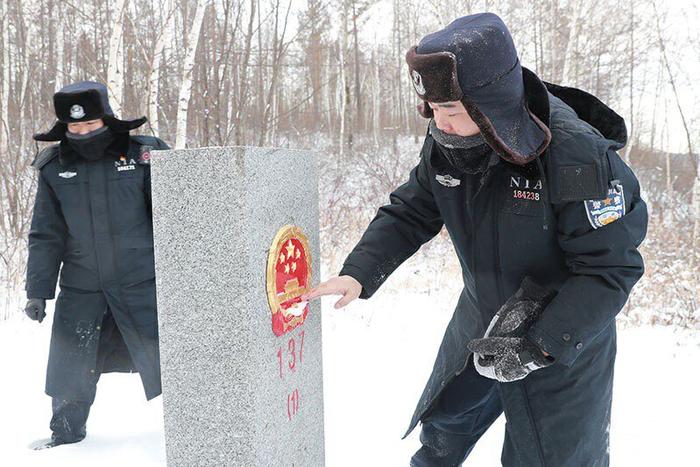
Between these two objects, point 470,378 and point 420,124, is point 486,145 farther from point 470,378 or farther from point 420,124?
point 420,124

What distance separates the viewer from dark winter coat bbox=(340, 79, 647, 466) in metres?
1.28

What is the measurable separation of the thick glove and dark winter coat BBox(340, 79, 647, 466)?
35 millimetres

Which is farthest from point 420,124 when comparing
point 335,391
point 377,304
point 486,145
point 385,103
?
point 486,145

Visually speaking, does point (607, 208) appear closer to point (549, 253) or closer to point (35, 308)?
point (549, 253)

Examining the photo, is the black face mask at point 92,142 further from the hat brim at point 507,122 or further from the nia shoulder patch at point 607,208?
the nia shoulder patch at point 607,208

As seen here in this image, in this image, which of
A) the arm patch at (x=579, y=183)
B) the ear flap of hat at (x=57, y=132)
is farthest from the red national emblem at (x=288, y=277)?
the ear flap of hat at (x=57, y=132)

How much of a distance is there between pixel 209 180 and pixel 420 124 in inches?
886

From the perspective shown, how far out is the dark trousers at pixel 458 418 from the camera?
1.74 m

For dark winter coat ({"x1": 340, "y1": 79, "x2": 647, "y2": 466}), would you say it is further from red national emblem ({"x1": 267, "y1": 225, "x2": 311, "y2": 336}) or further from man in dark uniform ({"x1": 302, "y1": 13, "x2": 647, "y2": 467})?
red national emblem ({"x1": 267, "y1": 225, "x2": 311, "y2": 336})

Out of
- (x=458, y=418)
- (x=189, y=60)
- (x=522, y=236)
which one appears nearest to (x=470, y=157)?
(x=522, y=236)

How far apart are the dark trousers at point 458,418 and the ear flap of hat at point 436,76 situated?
904mm

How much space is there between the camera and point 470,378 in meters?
1.74

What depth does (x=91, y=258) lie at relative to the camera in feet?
8.39

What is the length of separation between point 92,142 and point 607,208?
2305mm
